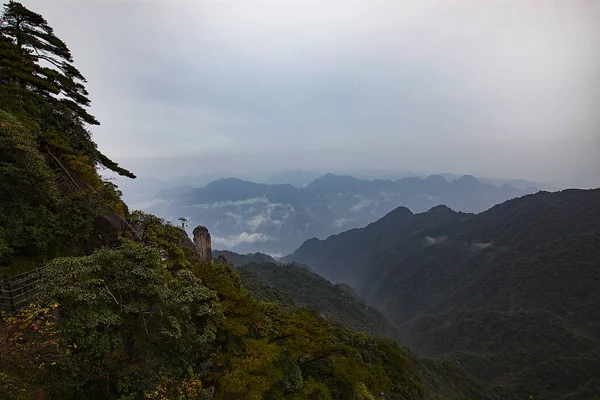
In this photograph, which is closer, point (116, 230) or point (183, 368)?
point (183, 368)

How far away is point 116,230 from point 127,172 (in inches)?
324

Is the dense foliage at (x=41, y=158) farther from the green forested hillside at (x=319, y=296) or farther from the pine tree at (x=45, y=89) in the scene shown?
the green forested hillside at (x=319, y=296)

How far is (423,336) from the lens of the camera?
99.2 meters

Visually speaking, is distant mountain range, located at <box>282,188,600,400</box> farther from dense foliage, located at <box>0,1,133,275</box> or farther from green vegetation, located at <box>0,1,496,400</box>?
dense foliage, located at <box>0,1,133,275</box>

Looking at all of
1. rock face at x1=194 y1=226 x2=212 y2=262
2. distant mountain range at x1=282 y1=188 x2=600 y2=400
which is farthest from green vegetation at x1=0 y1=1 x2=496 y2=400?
distant mountain range at x1=282 y1=188 x2=600 y2=400

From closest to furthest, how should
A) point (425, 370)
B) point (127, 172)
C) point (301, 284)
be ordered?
1. point (127, 172)
2. point (425, 370)
3. point (301, 284)

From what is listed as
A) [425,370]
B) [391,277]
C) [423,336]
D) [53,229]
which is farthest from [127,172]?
[391,277]

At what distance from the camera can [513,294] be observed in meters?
95.6

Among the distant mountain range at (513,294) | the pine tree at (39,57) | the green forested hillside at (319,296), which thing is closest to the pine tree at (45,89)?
the pine tree at (39,57)

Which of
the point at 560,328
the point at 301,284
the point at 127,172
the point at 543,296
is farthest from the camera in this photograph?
the point at 301,284

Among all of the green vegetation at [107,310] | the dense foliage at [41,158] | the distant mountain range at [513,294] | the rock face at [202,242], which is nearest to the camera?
the green vegetation at [107,310]

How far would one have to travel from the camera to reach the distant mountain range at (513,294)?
2472 inches

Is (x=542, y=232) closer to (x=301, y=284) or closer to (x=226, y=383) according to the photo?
(x=301, y=284)

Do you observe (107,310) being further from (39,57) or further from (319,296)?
(319,296)
